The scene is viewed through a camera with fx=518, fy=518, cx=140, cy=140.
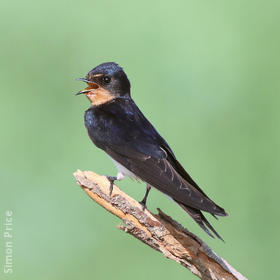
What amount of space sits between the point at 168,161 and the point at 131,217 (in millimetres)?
333

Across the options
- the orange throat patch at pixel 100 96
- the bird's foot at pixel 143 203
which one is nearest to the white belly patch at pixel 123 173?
the bird's foot at pixel 143 203

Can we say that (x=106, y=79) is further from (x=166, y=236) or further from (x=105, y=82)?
(x=166, y=236)

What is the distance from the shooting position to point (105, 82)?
9.54 ft

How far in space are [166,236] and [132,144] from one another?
1.59ft

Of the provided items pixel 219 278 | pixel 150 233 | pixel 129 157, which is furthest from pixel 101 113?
pixel 219 278

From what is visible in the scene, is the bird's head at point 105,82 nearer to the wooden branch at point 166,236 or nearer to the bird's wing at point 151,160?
the bird's wing at point 151,160

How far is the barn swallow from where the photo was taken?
228 cm

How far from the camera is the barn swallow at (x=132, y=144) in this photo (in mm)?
2282

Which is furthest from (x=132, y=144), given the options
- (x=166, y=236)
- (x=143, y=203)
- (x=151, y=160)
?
(x=166, y=236)

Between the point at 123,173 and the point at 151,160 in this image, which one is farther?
the point at 123,173

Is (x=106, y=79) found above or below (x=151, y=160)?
above

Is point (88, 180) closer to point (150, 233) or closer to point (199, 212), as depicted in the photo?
point (150, 233)

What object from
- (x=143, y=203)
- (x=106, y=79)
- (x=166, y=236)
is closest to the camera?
(x=166, y=236)

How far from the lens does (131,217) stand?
7.89 ft
